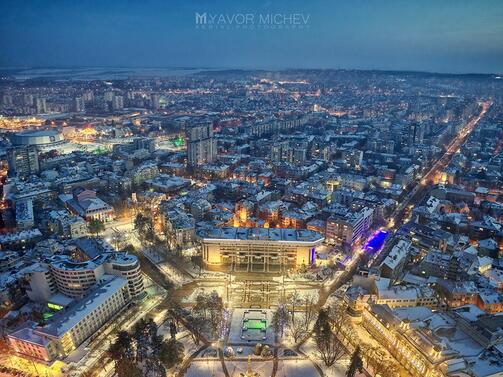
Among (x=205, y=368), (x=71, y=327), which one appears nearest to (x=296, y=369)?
(x=205, y=368)

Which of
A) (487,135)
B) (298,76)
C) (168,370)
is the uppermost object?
(298,76)

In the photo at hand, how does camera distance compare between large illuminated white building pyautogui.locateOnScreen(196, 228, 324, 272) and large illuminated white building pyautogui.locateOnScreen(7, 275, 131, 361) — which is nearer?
large illuminated white building pyautogui.locateOnScreen(7, 275, 131, 361)

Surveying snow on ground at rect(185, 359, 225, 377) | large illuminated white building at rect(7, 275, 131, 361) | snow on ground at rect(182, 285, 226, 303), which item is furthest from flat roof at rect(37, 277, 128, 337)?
snow on ground at rect(185, 359, 225, 377)

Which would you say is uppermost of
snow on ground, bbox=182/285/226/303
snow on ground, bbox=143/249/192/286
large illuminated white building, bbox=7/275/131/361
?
large illuminated white building, bbox=7/275/131/361

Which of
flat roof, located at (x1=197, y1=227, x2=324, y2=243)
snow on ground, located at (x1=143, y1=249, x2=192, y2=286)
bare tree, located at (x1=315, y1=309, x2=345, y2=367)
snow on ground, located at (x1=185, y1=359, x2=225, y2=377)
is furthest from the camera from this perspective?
flat roof, located at (x1=197, y1=227, x2=324, y2=243)

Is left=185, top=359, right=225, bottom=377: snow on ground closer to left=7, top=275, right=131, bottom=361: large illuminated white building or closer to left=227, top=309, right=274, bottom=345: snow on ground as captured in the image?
left=227, top=309, right=274, bottom=345: snow on ground

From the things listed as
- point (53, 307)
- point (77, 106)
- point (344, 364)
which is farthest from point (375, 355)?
point (77, 106)

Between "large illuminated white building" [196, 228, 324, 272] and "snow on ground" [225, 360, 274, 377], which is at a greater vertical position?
"large illuminated white building" [196, 228, 324, 272]

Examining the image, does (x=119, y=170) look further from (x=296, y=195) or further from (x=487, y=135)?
(x=487, y=135)

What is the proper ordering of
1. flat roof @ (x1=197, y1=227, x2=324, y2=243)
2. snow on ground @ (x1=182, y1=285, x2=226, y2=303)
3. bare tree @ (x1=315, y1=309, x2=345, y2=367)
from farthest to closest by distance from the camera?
flat roof @ (x1=197, y1=227, x2=324, y2=243)
snow on ground @ (x1=182, y1=285, x2=226, y2=303)
bare tree @ (x1=315, y1=309, x2=345, y2=367)
